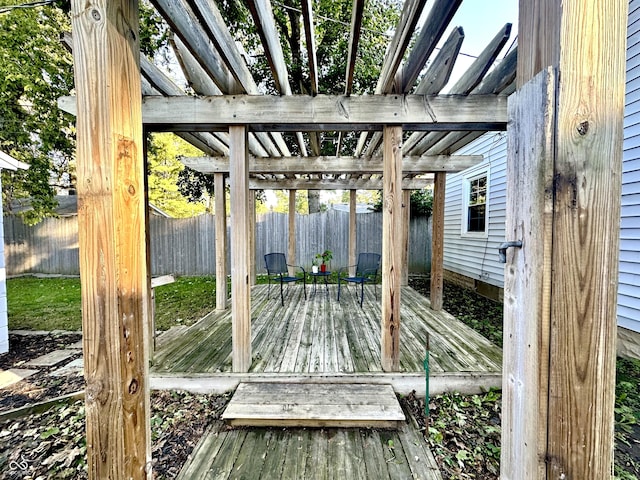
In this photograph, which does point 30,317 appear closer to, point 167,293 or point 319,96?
point 167,293

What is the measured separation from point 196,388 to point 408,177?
5410 mm

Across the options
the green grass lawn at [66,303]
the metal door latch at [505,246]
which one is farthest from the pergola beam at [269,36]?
the green grass lawn at [66,303]

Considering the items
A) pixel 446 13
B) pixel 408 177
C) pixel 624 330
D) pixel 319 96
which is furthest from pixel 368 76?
pixel 624 330

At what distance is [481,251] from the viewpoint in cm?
599

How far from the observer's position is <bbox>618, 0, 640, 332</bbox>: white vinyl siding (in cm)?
290

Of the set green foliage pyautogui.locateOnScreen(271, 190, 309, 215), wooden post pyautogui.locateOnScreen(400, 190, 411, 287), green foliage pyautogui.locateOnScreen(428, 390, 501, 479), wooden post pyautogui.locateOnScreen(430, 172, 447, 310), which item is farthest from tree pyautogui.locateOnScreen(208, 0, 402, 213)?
green foliage pyautogui.locateOnScreen(271, 190, 309, 215)

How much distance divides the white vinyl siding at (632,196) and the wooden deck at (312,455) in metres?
2.88

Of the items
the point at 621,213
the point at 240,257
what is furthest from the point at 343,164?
the point at 621,213

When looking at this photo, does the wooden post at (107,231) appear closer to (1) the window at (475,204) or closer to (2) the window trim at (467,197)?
(2) the window trim at (467,197)

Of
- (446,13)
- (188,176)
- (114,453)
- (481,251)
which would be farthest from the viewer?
(188,176)

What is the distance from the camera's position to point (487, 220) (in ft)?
18.9

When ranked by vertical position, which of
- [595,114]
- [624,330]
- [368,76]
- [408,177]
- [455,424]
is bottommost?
[455,424]

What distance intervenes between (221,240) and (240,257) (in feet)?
6.65

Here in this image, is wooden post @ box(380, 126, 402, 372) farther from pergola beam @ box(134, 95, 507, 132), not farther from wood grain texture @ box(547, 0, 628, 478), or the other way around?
wood grain texture @ box(547, 0, 628, 478)
